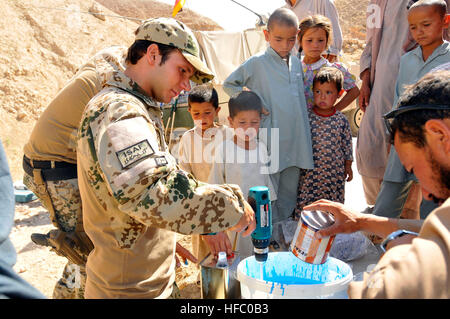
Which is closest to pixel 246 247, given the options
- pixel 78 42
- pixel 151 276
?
pixel 151 276

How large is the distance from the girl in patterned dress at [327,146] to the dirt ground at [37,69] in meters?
1.36

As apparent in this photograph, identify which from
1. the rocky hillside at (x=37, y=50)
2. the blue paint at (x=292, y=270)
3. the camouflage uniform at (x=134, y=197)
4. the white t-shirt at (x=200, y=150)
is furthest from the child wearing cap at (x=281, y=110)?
the rocky hillside at (x=37, y=50)

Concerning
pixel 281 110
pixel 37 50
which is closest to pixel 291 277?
pixel 281 110

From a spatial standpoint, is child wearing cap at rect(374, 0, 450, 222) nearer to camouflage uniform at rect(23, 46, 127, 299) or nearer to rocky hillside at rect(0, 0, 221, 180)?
camouflage uniform at rect(23, 46, 127, 299)

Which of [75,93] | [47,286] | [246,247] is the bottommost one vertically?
[47,286]

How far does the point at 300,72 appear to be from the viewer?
12.3 ft

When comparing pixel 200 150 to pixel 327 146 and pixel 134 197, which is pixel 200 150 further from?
pixel 134 197

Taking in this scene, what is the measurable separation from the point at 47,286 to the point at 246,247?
197cm

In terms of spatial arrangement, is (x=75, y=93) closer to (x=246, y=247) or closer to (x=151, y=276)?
(x=151, y=276)

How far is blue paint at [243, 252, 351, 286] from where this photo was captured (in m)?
1.92

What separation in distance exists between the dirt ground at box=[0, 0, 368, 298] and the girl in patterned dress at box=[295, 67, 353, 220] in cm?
136

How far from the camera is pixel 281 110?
359 cm

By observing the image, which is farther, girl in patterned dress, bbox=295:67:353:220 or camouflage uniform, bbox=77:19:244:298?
girl in patterned dress, bbox=295:67:353:220

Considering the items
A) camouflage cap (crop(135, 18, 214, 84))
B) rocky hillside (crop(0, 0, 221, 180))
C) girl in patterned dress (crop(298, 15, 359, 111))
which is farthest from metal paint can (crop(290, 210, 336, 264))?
rocky hillside (crop(0, 0, 221, 180))
